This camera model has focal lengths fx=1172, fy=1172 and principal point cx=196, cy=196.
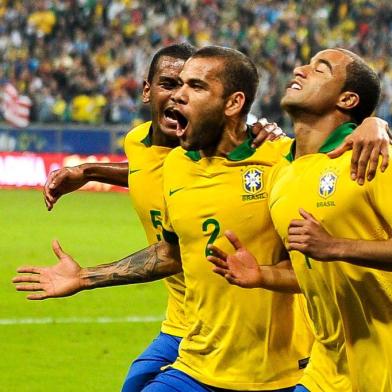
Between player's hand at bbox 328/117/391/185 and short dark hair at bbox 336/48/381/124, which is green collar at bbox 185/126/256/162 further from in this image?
player's hand at bbox 328/117/391/185

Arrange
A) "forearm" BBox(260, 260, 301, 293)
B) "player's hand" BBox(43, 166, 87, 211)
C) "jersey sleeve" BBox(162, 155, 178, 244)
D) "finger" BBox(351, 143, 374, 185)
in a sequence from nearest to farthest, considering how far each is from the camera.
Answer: "finger" BBox(351, 143, 374, 185) → "forearm" BBox(260, 260, 301, 293) → "jersey sleeve" BBox(162, 155, 178, 244) → "player's hand" BBox(43, 166, 87, 211)

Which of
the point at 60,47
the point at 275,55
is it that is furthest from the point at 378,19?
the point at 60,47

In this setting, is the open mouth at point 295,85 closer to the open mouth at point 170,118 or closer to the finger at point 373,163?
the finger at point 373,163

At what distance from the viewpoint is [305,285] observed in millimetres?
4871

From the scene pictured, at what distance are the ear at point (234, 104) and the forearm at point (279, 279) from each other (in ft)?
Result: 2.56

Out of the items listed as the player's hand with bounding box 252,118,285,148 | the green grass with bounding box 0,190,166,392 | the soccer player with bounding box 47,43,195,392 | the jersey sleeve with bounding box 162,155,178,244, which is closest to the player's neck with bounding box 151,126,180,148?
the soccer player with bounding box 47,43,195,392

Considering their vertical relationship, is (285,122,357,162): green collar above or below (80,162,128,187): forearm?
above

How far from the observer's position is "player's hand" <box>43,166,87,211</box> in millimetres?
6777

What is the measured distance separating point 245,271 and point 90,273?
1.28m

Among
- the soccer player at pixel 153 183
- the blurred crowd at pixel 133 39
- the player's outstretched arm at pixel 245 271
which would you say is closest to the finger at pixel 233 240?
the player's outstretched arm at pixel 245 271

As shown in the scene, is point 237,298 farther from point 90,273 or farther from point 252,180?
point 90,273

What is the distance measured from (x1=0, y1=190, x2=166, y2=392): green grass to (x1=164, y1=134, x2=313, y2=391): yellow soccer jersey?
3.69 m

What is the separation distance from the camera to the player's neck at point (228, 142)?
18.2 ft

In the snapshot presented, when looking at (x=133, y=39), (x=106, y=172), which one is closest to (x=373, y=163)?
(x=106, y=172)
